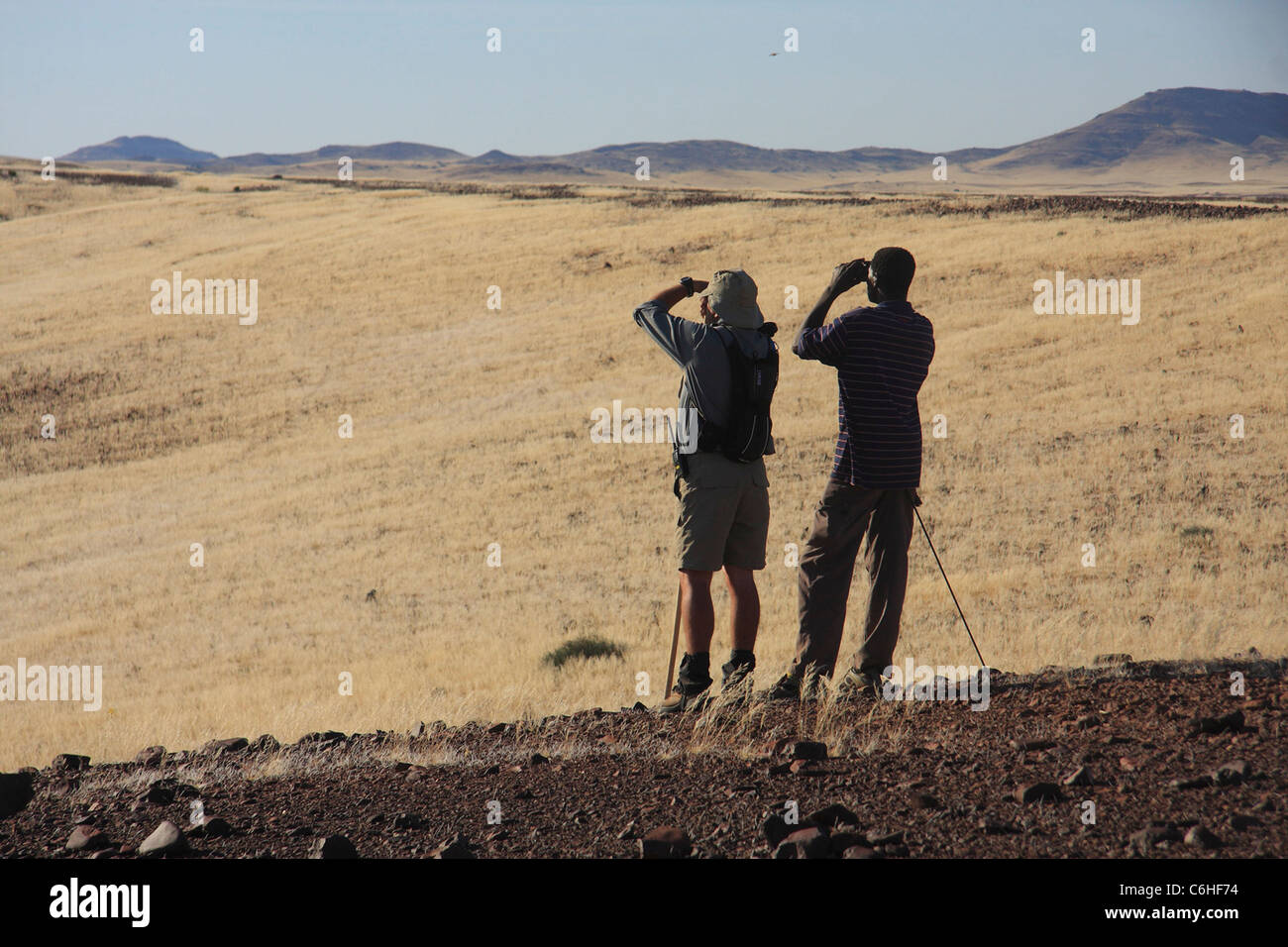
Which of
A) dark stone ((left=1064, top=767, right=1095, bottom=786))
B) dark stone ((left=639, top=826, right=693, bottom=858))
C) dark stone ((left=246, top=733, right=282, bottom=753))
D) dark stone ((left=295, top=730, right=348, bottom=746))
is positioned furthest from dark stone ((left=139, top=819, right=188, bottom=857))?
dark stone ((left=1064, top=767, right=1095, bottom=786))

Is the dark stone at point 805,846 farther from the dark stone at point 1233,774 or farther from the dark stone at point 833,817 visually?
the dark stone at point 1233,774

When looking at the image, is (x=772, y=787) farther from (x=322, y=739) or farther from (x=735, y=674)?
(x=322, y=739)

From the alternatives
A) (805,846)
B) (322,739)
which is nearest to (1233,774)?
(805,846)

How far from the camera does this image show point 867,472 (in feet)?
17.8

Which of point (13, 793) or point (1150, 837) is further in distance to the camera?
point (13, 793)

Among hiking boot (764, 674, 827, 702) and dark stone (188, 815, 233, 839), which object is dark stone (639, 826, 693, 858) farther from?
hiking boot (764, 674, 827, 702)

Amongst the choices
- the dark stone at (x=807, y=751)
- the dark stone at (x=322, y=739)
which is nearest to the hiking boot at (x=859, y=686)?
the dark stone at (x=807, y=751)

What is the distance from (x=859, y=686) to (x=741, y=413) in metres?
1.56

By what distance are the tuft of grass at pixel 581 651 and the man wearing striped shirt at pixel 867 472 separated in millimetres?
3748

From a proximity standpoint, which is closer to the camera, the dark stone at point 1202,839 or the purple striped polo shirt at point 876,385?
the dark stone at point 1202,839

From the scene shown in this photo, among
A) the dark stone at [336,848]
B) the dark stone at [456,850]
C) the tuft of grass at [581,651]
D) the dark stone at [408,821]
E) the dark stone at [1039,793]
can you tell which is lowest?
the tuft of grass at [581,651]

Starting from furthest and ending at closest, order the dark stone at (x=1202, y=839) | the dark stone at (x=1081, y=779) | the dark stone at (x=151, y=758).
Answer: the dark stone at (x=151, y=758) < the dark stone at (x=1081, y=779) < the dark stone at (x=1202, y=839)

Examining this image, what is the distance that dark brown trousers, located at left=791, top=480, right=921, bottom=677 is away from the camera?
18.0 feet

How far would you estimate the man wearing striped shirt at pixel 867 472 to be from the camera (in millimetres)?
5469
